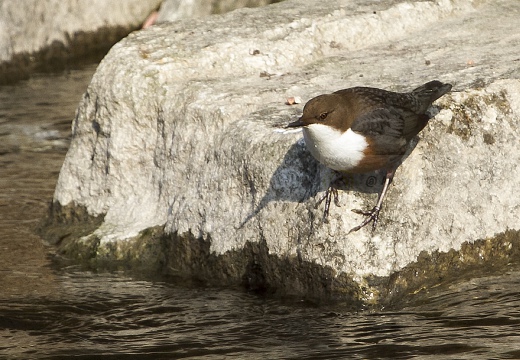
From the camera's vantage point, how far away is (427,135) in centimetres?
525

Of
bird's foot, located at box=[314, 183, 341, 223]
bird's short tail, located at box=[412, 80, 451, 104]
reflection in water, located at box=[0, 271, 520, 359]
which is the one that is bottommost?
reflection in water, located at box=[0, 271, 520, 359]

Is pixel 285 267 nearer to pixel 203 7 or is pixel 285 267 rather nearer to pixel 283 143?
pixel 283 143

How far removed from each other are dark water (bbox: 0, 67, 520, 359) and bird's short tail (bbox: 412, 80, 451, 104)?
997 mm

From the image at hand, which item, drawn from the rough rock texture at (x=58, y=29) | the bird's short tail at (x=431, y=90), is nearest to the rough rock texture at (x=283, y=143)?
the bird's short tail at (x=431, y=90)

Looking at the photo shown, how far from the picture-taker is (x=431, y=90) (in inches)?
205

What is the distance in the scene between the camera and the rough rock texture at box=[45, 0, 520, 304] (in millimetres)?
5121

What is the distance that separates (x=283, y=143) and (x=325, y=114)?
23.4 inches

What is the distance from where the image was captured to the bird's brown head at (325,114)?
4758 millimetres

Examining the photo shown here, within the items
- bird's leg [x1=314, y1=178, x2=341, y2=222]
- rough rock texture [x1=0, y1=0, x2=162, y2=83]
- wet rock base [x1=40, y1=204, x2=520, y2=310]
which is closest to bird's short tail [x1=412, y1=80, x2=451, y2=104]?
bird's leg [x1=314, y1=178, x2=341, y2=222]

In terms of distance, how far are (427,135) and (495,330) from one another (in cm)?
113

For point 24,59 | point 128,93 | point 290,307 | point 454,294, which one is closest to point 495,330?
point 454,294

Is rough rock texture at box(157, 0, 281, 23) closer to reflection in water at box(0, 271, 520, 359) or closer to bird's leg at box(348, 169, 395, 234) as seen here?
reflection in water at box(0, 271, 520, 359)

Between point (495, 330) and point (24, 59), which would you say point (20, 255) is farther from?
point (24, 59)

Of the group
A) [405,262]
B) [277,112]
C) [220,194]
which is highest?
[277,112]
